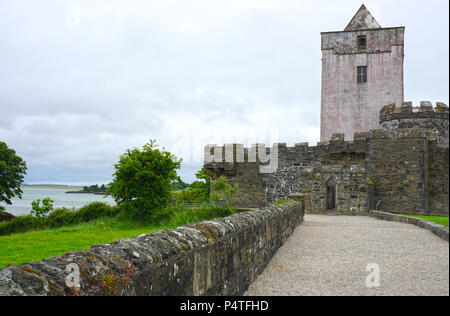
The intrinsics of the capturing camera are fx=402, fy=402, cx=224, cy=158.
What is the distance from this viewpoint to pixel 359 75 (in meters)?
26.5

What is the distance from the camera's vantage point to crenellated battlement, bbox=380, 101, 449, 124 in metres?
18.4

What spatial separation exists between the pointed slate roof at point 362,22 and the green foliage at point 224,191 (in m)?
13.6

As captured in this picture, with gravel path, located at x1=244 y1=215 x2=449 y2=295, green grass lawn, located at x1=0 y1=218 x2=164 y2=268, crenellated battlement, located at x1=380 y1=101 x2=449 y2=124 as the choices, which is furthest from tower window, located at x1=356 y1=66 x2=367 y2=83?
gravel path, located at x1=244 y1=215 x2=449 y2=295

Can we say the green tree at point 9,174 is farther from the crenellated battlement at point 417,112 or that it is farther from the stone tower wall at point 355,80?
the crenellated battlement at point 417,112

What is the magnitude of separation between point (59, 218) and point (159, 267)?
20.1 metres

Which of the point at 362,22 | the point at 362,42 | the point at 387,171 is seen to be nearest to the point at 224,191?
the point at 387,171

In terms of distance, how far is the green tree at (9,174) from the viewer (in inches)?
947

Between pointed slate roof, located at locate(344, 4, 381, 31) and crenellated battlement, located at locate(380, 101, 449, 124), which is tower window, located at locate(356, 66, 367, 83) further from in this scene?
crenellated battlement, located at locate(380, 101, 449, 124)

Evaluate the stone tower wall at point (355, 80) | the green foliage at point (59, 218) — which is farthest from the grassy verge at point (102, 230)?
the stone tower wall at point (355, 80)

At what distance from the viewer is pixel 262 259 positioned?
5207 mm

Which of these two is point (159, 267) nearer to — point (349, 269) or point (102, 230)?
point (349, 269)

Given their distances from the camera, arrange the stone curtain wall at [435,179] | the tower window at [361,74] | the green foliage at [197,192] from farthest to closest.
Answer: the green foliage at [197,192] < the tower window at [361,74] < the stone curtain wall at [435,179]
